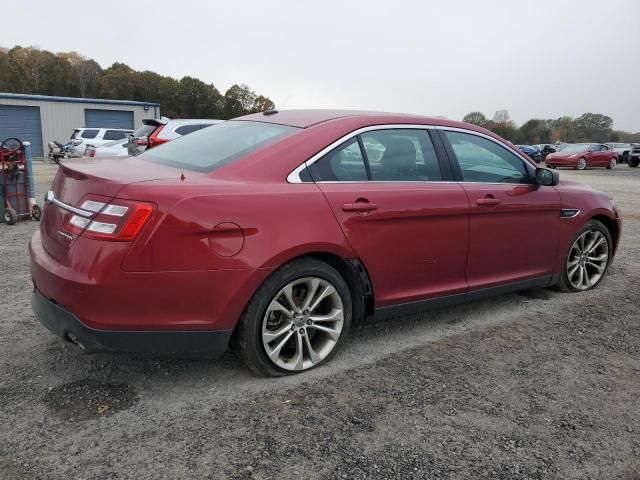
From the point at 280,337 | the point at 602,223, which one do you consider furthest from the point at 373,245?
the point at 602,223

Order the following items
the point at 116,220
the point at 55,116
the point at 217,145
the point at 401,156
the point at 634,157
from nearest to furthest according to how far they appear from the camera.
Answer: the point at 116,220, the point at 217,145, the point at 401,156, the point at 55,116, the point at 634,157

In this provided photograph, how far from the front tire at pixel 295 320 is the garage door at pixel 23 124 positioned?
100 feet

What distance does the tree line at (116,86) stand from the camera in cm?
5628

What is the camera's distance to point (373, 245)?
3.29 metres

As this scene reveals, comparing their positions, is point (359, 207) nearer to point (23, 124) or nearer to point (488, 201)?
point (488, 201)

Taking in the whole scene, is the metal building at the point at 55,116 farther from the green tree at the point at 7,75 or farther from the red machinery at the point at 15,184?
the green tree at the point at 7,75

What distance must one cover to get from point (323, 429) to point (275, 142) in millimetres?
1608

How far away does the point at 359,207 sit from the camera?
3.21 m

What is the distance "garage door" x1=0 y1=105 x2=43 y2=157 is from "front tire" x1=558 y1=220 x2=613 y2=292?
3037 cm

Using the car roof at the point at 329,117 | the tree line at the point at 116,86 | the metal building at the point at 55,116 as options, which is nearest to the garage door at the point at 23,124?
the metal building at the point at 55,116

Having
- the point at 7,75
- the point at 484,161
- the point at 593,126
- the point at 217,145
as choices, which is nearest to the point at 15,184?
Result: the point at 217,145

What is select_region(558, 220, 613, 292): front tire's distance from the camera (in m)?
4.79

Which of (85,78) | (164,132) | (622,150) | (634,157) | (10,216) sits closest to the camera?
(10,216)

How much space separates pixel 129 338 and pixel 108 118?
107ft
